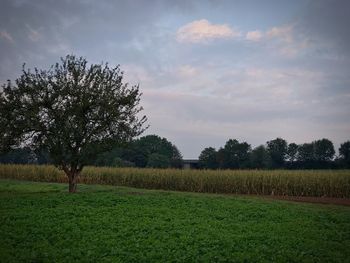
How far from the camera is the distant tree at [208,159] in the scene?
10075cm

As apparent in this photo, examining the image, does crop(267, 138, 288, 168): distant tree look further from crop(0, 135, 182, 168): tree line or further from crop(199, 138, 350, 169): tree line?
crop(0, 135, 182, 168): tree line

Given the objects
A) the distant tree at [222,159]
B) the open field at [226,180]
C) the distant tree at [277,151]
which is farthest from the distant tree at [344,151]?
the open field at [226,180]

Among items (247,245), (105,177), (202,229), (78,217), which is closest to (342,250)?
(247,245)

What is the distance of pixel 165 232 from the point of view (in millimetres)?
13086

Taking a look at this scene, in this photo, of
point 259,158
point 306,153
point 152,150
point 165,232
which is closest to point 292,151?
point 306,153

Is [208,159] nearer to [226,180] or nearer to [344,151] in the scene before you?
[344,151]

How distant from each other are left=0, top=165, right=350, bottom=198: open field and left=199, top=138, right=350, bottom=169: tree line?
5509 cm

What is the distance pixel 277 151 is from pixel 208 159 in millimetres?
24657

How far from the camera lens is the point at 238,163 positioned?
98.7 m

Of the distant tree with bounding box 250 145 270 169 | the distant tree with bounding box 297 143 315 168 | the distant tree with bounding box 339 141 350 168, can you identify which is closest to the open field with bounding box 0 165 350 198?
the distant tree with bounding box 250 145 270 169

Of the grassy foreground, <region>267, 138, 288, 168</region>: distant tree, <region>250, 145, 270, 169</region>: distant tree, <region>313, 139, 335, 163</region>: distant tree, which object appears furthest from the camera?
<region>313, 139, 335, 163</region>: distant tree

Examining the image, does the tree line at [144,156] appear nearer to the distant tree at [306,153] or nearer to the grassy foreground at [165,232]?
the distant tree at [306,153]

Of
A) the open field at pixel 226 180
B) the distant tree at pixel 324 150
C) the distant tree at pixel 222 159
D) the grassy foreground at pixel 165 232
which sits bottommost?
the grassy foreground at pixel 165 232

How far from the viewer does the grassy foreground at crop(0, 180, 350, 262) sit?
10.4 meters
